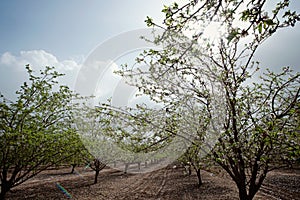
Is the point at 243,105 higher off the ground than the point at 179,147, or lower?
higher

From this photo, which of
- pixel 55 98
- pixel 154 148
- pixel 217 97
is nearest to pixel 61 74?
pixel 55 98

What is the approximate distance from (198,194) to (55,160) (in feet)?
30.5

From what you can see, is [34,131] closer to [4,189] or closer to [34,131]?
[34,131]

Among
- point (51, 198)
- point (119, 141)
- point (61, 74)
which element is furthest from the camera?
point (51, 198)

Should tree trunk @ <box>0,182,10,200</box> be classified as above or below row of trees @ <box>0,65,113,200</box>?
below

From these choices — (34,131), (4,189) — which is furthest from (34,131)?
(4,189)

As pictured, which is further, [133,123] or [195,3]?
[133,123]

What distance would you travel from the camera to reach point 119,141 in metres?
4.84

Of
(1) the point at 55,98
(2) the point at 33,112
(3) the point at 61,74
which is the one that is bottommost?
(2) the point at 33,112

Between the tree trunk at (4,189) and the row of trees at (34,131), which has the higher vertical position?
the row of trees at (34,131)

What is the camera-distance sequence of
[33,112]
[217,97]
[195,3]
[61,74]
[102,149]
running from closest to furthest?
1. [195,3]
2. [217,97]
3. [33,112]
4. [61,74]
5. [102,149]

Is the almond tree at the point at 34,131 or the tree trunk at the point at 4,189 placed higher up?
the almond tree at the point at 34,131

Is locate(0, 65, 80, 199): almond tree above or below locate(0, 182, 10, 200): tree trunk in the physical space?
above

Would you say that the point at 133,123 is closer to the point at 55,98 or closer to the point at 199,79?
the point at 199,79
